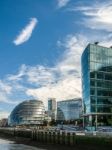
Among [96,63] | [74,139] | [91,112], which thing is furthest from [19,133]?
[74,139]

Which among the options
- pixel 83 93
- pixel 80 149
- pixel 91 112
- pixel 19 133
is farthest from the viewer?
pixel 83 93

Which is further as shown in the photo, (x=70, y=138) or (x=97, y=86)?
(x=97, y=86)

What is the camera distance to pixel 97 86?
475 ft

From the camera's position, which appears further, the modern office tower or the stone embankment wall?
the modern office tower

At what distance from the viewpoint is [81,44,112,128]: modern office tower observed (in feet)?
470

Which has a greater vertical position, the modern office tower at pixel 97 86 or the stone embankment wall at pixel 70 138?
the modern office tower at pixel 97 86

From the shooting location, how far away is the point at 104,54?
152 m

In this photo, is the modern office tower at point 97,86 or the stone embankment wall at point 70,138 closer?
the stone embankment wall at point 70,138

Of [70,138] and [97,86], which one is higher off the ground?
[97,86]

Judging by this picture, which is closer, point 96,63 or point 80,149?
point 80,149

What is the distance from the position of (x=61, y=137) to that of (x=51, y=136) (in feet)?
27.2

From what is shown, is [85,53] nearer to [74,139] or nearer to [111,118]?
[111,118]

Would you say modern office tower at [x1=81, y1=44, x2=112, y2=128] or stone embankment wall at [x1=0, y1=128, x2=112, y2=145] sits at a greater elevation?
modern office tower at [x1=81, y1=44, x2=112, y2=128]

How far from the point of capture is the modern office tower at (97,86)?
143 m
